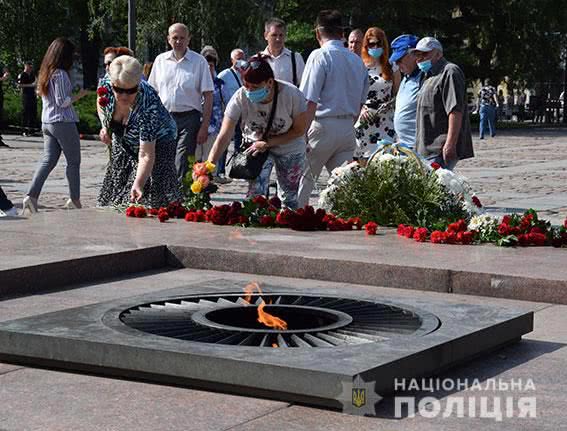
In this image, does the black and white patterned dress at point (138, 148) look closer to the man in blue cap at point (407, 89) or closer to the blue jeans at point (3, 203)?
the blue jeans at point (3, 203)

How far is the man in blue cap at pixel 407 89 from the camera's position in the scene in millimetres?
11133

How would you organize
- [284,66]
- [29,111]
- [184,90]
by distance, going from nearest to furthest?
[284,66] → [184,90] → [29,111]

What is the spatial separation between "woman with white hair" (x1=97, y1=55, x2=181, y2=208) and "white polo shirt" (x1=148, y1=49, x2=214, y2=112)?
1.96 m

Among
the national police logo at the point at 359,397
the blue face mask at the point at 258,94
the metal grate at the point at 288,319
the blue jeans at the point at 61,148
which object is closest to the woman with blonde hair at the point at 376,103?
the blue face mask at the point at 258,94

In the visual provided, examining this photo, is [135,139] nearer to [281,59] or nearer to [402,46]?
[402,46]

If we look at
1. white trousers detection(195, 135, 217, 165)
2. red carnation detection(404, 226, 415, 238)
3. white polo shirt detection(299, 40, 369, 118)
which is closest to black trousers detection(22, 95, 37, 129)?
white trousers detection(195, 135, 217, 165)

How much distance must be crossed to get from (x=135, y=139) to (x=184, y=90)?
8.64 ft

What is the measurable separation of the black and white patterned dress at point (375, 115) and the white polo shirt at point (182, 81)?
1825mm

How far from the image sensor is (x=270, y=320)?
5.87 metres

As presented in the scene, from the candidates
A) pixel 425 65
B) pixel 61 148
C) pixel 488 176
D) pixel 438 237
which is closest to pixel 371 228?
pixel 438 237

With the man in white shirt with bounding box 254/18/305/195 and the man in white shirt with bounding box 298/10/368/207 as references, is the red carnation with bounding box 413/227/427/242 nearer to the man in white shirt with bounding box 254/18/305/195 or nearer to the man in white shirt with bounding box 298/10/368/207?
the man in white shirt with bounding box 298/10/368/207

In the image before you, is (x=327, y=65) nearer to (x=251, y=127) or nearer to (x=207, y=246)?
(x=251, y=127)

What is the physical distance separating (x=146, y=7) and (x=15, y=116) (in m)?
4.71

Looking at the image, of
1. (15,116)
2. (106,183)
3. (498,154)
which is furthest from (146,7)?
(106,183)
